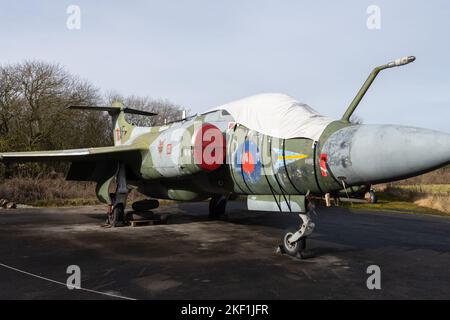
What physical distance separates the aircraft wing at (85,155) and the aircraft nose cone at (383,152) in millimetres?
7338

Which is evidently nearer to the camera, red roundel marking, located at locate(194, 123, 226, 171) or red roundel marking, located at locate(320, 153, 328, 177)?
red roundel marking, located at locate(320, 153, 328, 177)

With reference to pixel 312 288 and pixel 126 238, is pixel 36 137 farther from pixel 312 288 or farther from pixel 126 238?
pixel 312 288

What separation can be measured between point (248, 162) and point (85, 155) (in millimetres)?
6098

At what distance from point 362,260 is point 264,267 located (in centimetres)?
221

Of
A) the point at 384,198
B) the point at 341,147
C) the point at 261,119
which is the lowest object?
the point at 384,198

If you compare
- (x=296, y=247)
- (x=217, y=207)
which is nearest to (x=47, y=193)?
(x=217, y=207)

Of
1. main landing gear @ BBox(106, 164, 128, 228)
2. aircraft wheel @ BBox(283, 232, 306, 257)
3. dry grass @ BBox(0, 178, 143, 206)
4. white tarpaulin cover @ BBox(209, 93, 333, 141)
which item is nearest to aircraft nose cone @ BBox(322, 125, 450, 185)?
white tarpaulin cover @ BBox(209, 93, 333, 141)

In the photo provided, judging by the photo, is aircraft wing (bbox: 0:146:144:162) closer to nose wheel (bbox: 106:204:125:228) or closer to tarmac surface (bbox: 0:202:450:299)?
nose wheel (bbox: 106:204:125:228)

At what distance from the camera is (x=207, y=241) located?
9.44 meters

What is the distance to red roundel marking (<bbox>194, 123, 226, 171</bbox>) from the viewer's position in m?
8.77

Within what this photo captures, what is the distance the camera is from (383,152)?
5426 mm

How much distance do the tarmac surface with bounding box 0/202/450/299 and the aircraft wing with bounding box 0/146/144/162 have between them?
7.28 feet
